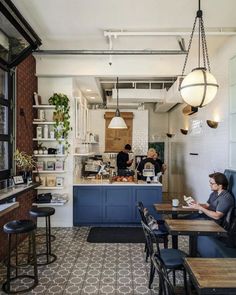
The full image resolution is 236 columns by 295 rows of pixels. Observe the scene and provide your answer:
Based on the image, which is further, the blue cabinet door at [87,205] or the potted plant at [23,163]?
the blue cabinet door at [87,205]

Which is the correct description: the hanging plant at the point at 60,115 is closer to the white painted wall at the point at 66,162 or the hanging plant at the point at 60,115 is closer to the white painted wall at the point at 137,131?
the white painted wall at the point at 66,162

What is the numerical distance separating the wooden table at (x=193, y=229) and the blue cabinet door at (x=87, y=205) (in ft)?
8.55

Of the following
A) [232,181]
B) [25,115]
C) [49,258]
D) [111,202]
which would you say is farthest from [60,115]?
[232,181]

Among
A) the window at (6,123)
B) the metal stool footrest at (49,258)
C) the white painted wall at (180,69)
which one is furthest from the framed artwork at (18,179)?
the white painted wall at (180,69)

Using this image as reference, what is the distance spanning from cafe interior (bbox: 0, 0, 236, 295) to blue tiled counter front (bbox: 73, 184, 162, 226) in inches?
0.8

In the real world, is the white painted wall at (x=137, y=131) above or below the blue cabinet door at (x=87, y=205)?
above

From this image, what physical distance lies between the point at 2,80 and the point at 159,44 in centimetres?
264

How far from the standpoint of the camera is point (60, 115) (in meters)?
5.37

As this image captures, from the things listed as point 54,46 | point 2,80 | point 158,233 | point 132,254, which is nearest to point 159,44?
point 54,46

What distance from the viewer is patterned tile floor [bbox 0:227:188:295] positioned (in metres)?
3.17

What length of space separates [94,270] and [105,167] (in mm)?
3100

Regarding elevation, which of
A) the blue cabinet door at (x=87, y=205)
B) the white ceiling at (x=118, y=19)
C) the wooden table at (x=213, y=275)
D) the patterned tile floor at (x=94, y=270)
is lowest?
the patterned tile floor at (x=94, y=270)

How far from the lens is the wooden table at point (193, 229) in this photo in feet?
9.52

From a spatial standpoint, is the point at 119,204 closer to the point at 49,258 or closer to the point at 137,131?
the point at 49,258
